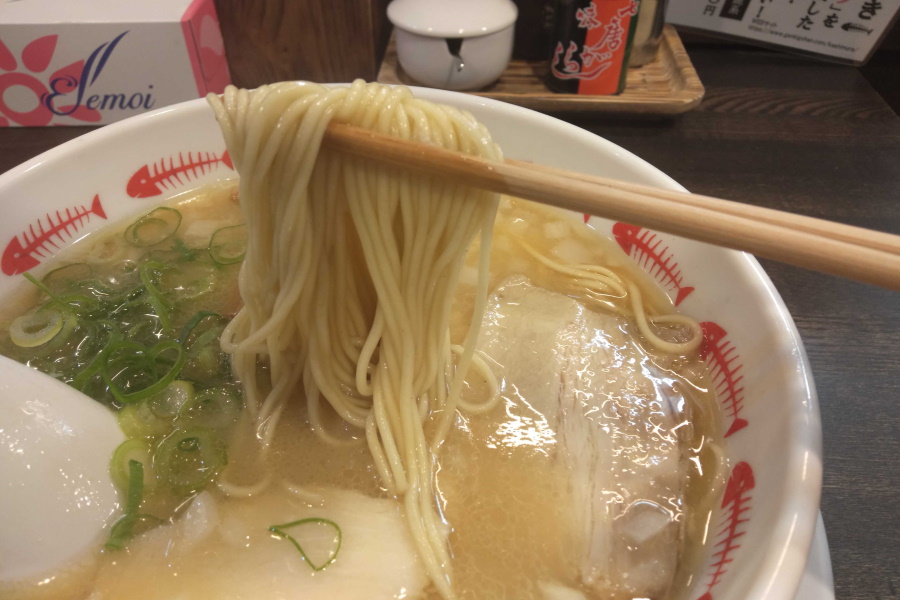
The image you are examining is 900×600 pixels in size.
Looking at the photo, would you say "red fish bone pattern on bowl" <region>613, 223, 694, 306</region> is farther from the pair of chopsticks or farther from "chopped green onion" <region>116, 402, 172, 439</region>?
"chopped green onion" <region>116, 402, 172, 439</region>

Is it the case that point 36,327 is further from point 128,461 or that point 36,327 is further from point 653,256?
point 653,256

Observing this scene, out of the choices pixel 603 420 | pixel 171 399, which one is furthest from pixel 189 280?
pixel 603 420

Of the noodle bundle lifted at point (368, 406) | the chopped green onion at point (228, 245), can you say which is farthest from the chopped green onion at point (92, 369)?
the chopped green onion at point (228, 245)

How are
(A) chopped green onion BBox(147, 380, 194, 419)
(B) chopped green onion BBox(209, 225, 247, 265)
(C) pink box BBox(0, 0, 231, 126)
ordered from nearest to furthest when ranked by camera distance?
(A) chopped green onion BBox(147, 380, 194, 419), (B) chopped green onion BBox(209, 225, 247, 265), (C) pink box BBox(0, 0, 231, 126)

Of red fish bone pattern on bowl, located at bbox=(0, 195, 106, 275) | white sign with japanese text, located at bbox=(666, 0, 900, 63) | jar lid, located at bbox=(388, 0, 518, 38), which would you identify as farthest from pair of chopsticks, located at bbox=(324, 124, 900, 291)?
white sign with japanese text, located at bbox=(666, 0, 900, 63)

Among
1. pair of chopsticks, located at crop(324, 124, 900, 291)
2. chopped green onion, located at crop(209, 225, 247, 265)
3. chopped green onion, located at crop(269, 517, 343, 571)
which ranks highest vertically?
pair of chopsticks, located at crop(324, 124, 900, 291)

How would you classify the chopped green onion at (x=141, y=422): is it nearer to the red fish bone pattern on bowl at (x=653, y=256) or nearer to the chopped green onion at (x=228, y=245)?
the chopped green onion at (x=228, y=245)

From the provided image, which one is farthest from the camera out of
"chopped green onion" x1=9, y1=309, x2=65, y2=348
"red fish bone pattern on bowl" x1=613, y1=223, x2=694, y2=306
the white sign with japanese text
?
the white sign with japanese text
